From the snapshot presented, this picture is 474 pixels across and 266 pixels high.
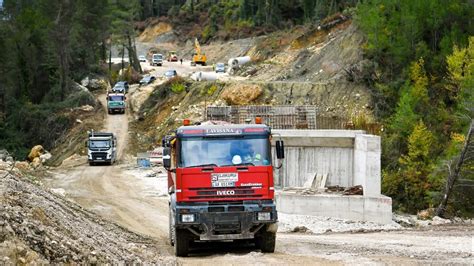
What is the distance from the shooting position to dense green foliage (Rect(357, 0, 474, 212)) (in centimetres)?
3791

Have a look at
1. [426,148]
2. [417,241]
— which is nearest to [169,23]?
[426,148]

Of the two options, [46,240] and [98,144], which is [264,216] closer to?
[46,240]

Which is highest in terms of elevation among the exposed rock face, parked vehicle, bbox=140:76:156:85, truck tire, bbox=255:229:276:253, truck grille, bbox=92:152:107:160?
parked vehicle, bbox=140:76:156:85

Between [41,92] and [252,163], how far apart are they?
220ft

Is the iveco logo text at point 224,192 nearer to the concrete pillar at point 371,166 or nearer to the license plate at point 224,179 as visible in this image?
the license plate at point 224,179

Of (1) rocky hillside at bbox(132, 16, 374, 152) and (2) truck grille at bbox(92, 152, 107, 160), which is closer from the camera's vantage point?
(2) truck grille at bbox(92, 152, 107, 160)

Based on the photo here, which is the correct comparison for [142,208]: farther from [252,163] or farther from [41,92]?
[41,92]

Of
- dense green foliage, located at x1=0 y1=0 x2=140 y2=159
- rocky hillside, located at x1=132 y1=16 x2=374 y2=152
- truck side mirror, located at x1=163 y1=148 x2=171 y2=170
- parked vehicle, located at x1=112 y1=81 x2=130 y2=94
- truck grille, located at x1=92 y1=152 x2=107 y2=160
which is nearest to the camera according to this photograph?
truck side mirror, located at x1=163 y1=148 x2=171 y2=170

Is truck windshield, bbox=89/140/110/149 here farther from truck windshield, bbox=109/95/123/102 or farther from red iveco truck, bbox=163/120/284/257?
red iveco truck, bbox=163/120/284/257

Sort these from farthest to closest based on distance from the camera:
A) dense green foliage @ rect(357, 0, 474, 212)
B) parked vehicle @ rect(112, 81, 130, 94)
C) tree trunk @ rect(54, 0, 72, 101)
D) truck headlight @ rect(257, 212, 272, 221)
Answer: tree trunk @ rect(54, 0, 72, 101) < parked vehicle @ rect(112, 81, 130, 94) < dense green foliage @ rect(357, 0, 474, 212) < truck headlight @ rect(257, 212, 272, 221)

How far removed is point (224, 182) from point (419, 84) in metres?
36.5

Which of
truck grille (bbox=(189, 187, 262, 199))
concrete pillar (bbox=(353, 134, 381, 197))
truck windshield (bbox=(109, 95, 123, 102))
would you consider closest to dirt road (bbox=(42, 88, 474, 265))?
truck grille (bbox=(189, 187, 262, 199))

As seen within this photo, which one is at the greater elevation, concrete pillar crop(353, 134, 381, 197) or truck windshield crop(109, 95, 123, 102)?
truck windshield crop(109, 95, 123, 102)

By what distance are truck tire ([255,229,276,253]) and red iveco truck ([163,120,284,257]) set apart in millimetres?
393
